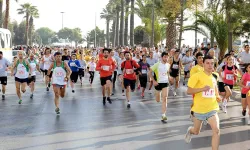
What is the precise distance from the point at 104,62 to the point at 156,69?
126 inches

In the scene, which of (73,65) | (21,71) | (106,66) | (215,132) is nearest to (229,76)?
(106,66)

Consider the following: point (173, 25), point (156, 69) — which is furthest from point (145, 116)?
point (173, 25)

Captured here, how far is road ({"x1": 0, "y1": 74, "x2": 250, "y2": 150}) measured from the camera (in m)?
8.26

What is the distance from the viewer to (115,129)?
983 cm

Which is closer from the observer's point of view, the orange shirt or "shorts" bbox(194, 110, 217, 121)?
"shorts" bbox(194, 110, 217, 121)

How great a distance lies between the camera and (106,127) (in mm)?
10062

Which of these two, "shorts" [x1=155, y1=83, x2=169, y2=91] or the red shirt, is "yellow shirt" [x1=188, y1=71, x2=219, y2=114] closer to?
"shorts" [x1=155, y1=83, x2=169, y2=91]

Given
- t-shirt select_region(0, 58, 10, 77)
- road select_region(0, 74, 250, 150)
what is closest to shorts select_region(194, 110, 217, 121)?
road select_region(0, 74, 250, 150)

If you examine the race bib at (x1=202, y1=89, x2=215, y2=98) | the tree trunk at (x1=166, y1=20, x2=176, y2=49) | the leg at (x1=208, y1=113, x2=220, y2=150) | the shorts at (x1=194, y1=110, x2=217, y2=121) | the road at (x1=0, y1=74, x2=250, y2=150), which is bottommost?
the road at (x1=0, y1=74, x2=250, y2=150)

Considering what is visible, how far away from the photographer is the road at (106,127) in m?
8.26

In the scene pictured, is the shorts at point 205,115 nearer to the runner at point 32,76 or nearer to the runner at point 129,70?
the runner at point 129,70

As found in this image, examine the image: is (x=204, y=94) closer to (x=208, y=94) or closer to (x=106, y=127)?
(x=208, y=94)

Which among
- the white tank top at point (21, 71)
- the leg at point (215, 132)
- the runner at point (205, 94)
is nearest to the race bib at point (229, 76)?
the runner at point (205, 94)

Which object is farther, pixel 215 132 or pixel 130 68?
pixel 130 68
